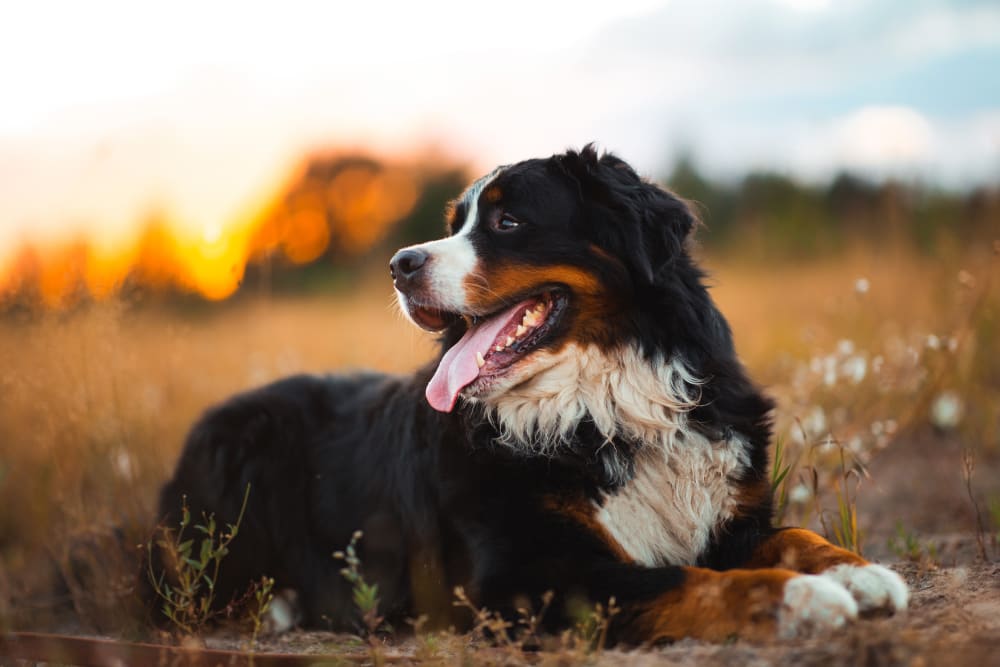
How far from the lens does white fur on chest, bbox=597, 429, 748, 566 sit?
A: 3.28m

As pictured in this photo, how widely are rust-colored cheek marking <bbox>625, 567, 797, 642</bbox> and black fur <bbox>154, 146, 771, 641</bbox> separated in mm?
52

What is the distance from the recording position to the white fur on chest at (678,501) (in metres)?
3.28

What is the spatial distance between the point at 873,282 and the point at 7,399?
7.67 m

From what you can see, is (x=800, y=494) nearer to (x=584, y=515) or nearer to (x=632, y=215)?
(x=584, y=515)

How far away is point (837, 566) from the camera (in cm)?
277

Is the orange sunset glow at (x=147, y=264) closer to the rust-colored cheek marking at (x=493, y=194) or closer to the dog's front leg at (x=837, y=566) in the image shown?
the rust-colored cheek marking at (x=493, y=194)

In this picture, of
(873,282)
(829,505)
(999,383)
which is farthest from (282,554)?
(873,282)

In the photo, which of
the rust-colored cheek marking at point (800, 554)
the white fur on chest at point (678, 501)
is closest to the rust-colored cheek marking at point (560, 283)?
the white fur on chest at point (678, 501)

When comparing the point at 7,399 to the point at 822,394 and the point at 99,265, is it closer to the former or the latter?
the point at 99,265

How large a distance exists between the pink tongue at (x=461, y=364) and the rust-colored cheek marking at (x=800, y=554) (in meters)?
1.20

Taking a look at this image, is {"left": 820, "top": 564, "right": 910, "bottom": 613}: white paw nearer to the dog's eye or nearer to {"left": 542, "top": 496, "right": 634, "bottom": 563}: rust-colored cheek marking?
{"left": 542, "top": 496, "right": 634, "bottom": 563}: rust-colored cheek marking

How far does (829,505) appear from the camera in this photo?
5355mm

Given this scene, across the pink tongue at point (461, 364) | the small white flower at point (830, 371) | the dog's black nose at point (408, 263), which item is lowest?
the small white flower at point (830, 371)

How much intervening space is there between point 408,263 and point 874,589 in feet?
6.37
